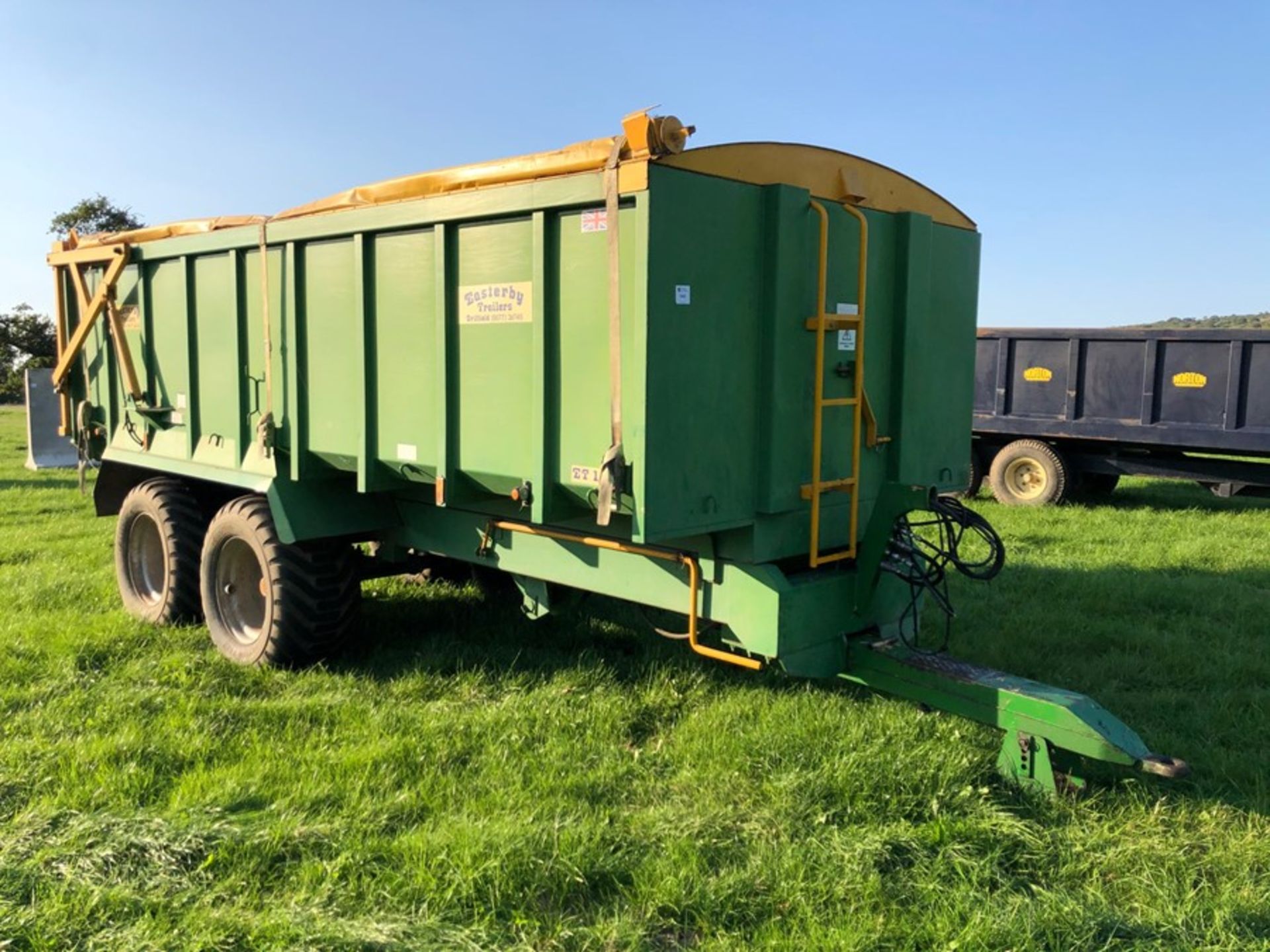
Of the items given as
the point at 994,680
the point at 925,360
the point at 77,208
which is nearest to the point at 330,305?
the point at 925,360

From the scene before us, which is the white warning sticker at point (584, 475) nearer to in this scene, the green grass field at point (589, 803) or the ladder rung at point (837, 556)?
the ladder rung at point (837, 556)

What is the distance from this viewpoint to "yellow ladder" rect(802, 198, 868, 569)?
4.12 meters

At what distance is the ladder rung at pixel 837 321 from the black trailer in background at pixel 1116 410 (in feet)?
27.0

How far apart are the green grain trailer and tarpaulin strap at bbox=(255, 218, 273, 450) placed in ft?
0.05

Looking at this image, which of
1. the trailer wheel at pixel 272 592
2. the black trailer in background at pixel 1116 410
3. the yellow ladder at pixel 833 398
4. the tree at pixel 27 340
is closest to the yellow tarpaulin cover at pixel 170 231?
the trailer wheel at pixel 272 592

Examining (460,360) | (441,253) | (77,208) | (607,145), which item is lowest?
(460,360)

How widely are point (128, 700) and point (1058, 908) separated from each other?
4.14m

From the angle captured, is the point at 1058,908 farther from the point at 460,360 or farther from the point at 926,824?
the point at 460,360

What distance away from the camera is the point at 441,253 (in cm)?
442

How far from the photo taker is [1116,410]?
37.5ft

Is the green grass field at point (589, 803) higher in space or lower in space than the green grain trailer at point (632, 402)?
lower

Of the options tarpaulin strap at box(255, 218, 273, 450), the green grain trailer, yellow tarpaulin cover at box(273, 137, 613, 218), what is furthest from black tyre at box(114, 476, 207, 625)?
yellow tarpaulin cover at box(273, 137, 613, 218)

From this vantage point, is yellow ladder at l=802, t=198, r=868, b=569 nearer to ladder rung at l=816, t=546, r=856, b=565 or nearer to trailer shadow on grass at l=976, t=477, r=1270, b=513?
ladder rung at l=816, t=546, r=856, b=565

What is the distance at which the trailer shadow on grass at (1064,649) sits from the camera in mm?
4613
